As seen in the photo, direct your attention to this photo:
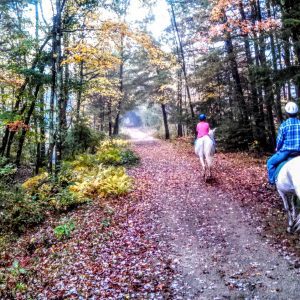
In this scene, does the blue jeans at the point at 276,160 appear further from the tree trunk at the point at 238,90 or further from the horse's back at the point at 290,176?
the tree trunk at the point at 238,90

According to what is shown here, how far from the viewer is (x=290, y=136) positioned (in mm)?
7160

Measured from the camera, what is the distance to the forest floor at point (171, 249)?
568 cm

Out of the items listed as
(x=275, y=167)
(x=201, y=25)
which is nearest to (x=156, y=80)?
(x=201, y=25)

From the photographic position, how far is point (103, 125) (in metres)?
42.1

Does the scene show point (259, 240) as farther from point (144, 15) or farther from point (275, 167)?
point (144, 15)

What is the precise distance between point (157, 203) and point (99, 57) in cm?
744

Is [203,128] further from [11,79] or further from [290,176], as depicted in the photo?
[11,79]

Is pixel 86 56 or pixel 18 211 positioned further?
pixel 86 56

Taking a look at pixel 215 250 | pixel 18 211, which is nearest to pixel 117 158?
pixel 18 211

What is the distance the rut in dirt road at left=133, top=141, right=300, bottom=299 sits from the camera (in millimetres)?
5414

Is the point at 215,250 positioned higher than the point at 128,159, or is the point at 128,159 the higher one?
the point at 128,159

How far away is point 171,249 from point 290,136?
3730 mm

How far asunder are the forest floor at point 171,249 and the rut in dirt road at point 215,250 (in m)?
0.02

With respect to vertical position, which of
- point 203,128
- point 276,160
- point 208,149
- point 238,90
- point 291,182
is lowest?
point 291,182
